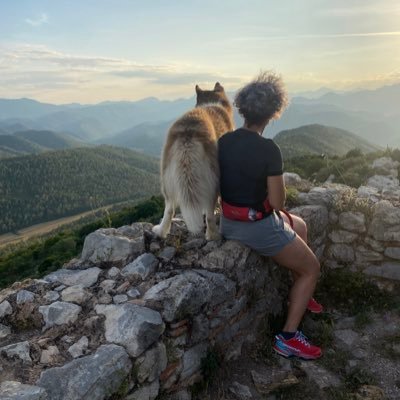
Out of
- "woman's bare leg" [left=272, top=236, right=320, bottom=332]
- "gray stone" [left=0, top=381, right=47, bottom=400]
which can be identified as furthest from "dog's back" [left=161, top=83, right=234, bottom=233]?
"gray stone" [left=0, top=381, right=47, bottom=400]

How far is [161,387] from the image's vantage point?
11.6 ft

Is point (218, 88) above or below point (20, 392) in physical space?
above

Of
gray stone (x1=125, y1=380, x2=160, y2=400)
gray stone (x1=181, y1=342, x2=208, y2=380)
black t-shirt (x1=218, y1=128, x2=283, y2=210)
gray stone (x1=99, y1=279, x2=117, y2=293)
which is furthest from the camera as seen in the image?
gray stone (x1=99, y1=279, x2=117, y2=293)

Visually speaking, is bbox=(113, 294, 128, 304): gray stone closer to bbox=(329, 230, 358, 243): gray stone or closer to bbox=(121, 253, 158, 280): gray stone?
bbox=(121, 253, 158, 280): gray stone

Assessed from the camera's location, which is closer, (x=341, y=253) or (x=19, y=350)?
(x=19, y=350)

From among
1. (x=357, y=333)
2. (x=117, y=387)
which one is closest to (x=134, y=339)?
(x=117, y=387)

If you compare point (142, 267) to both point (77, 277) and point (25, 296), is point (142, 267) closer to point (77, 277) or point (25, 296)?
point (77, 277)

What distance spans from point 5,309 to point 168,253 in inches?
67.6

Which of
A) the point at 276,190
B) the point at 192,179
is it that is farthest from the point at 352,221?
the point at 192,179

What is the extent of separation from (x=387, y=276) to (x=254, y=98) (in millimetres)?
3412

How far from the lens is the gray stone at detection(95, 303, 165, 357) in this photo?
11.0 ft

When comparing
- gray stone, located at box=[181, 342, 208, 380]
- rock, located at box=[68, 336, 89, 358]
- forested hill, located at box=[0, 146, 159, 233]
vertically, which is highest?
rock, located at box=[68, 336, 89, 358]

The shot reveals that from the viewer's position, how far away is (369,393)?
396 centimetres

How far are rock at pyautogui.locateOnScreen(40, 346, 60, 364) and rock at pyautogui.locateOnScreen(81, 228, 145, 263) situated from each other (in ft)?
4.68
